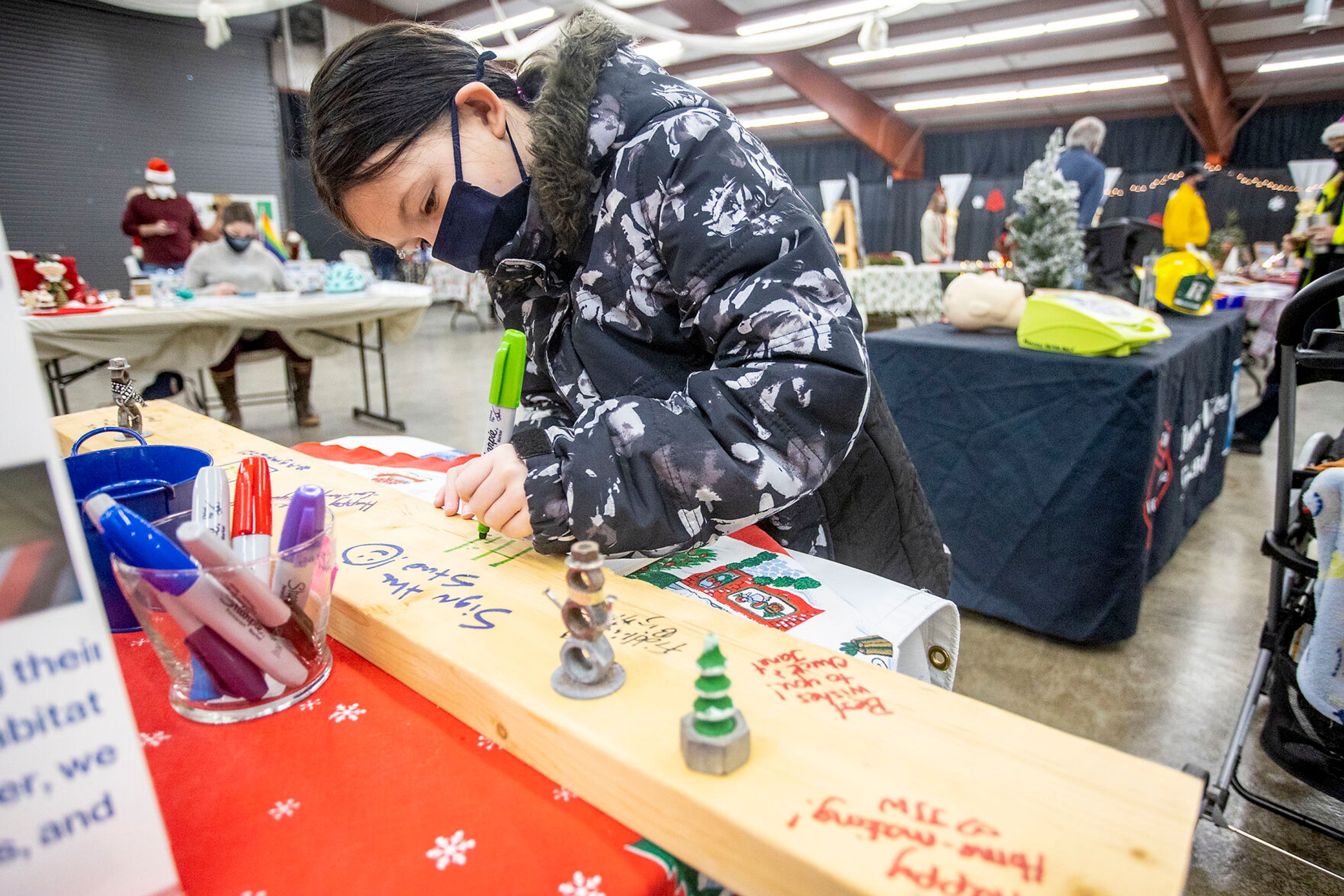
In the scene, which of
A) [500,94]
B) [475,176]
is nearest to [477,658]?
[475,176]

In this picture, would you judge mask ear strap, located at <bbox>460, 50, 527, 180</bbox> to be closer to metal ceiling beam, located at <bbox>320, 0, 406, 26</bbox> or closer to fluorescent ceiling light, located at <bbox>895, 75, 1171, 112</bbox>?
metal ceiling beam, located at <bbox>320, 0, 406, 26</bbox>

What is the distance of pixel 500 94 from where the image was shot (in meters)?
0.91

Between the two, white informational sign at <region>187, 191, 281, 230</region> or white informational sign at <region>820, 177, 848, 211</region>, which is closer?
white informational sign at <region>187, 191, 281, 230</region>

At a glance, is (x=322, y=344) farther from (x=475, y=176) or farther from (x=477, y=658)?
(x=477, y=658)

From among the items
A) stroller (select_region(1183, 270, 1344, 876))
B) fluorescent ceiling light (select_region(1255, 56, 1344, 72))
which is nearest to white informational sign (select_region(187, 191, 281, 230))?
stroller (select_region(1183, 270, 1344, 876))

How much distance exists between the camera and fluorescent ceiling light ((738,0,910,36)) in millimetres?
7391

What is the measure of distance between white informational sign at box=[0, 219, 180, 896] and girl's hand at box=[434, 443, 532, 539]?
0.37 meters

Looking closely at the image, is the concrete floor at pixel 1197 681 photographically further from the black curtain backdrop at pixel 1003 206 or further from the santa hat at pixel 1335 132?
the black curtain backdrop at pixel 1003 206

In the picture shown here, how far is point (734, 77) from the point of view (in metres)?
11.5

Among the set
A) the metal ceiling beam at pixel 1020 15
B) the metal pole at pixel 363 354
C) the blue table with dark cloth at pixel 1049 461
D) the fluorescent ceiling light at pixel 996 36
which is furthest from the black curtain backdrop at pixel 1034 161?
the blue table with dark cloth at pixel 1049 461

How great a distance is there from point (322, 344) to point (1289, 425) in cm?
434

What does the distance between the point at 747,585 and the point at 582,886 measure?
1.36 feet

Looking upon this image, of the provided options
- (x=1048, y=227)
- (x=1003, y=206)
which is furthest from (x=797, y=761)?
(x=1003, y=206)

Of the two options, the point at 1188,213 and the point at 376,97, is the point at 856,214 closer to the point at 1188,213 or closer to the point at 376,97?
the point at 1188,213
